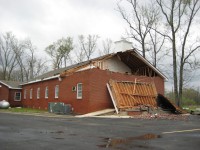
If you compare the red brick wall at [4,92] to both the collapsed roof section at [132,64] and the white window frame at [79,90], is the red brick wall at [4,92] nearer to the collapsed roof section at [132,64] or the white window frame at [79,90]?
the collapsed roof section at [132,64]

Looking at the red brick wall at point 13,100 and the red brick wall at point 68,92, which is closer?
the red brick wall at point 68,92

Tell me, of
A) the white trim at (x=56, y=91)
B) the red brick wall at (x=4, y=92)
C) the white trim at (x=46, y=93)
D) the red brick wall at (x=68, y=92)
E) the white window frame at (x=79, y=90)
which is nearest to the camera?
the red brick wall at (x=68, y=92)

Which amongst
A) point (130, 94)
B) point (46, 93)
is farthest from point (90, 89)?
point (46, 93)

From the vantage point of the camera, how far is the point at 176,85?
1480 inches

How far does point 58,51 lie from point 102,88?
125 feet

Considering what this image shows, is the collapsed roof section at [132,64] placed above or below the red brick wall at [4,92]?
above

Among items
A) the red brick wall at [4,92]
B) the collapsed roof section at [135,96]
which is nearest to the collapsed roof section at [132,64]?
the collapsed roof section at [135,96]

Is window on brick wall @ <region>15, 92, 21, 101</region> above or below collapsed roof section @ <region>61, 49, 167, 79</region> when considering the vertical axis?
below

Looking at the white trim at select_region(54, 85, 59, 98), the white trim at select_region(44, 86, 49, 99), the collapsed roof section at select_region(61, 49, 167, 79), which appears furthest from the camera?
the white trim at select_region(44, 86, 49, 99)

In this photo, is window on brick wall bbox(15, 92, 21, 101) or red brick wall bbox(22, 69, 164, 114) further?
window on brick wall bbox(15, 92, 21, 101)

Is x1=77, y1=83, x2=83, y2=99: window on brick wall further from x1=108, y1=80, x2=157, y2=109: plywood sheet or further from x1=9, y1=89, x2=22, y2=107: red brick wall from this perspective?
x1=9, y1=89, x2=22, y2=107: red brick wall

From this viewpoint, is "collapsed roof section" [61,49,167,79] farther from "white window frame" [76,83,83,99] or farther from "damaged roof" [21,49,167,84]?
"white window frame" [76,83,83,99]

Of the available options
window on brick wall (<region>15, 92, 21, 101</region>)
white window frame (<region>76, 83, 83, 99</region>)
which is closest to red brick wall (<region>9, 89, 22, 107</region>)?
window on brick wall (<region>15, 92, 21, 101</region>)

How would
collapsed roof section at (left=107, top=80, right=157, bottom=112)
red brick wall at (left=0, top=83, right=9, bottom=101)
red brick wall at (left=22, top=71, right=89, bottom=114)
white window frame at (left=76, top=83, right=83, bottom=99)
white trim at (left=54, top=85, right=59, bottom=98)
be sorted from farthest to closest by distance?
red brick wall at (left=0, top=83, right=9, bottom=101) < white trim at (left=54, top=85, right=59, bottom=98) < white window frame at (left=76, top=83, right=83, bottom=99) < red brick wall at (left=22, top=71, right=89, bottom=114) < collapsed roof section at (left=107, top=80, right=157, bottom=112)
